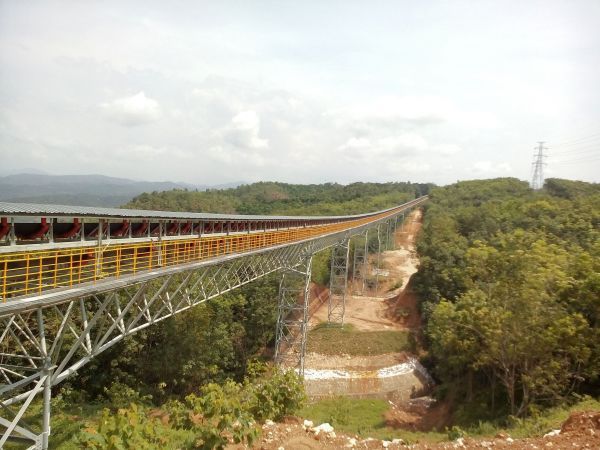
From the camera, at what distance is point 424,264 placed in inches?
1345

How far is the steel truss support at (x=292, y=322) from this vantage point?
19844 millimetres

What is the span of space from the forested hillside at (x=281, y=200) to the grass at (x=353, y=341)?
45.3 meters

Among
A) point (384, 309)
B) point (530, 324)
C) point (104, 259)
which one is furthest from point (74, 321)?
point (384, 309)

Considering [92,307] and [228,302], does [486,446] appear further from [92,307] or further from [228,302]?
[228,302]

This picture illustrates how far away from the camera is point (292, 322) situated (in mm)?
24406

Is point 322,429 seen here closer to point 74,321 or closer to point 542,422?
point 542,422

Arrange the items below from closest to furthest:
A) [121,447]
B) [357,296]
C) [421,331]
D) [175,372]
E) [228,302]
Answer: [121,447], [175,372], [228,302], [421,331], [357,296]

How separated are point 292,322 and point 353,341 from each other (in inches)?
218

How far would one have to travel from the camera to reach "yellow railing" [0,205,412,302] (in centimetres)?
705

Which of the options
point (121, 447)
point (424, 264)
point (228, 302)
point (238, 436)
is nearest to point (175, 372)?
point (228, 302)

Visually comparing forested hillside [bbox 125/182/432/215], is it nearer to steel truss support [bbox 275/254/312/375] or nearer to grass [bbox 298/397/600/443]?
steel truss support [bbox 275/254/312/375]

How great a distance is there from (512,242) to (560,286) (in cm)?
307

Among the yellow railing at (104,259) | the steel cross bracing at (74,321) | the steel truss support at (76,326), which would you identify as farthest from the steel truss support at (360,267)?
the yellow railing at (104,259)

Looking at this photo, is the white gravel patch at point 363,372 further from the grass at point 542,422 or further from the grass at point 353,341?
the grass at point 542,422
